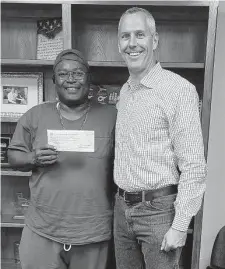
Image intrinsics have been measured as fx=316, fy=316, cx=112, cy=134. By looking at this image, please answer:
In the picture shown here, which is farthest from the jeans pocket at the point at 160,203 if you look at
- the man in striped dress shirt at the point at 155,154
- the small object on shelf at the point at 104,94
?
the small object on shelf at the point at 104,94

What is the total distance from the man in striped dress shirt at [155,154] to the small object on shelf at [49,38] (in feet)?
2.62

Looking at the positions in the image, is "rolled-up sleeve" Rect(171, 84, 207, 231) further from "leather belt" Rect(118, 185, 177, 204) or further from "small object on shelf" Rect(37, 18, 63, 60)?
"small object on shelf" Rect(37, 18, 63, 60)

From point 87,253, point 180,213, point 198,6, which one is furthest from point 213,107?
point 87,253

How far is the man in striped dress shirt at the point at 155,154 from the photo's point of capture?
3.94 feet

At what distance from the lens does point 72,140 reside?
4.47 feet

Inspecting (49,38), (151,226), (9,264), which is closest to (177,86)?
(151,226)

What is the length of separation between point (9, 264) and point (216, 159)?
168 centimetres

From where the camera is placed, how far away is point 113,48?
213cm

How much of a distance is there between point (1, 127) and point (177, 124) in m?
1.44

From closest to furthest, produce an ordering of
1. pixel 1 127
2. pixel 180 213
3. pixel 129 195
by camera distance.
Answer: pixel 180 213 → pixel 129 195 → pixel 1 127

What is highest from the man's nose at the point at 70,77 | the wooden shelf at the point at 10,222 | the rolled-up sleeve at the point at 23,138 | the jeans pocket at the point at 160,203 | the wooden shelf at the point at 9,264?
the man's nose at the point at 70,77

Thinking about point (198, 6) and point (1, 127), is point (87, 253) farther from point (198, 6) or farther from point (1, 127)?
point (198, 6)

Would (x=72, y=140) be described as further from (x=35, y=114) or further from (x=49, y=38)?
(x=49, y=38)

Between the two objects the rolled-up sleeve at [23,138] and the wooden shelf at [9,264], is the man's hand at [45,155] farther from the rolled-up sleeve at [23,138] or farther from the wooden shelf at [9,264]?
the wooden shelf at [9,264]
